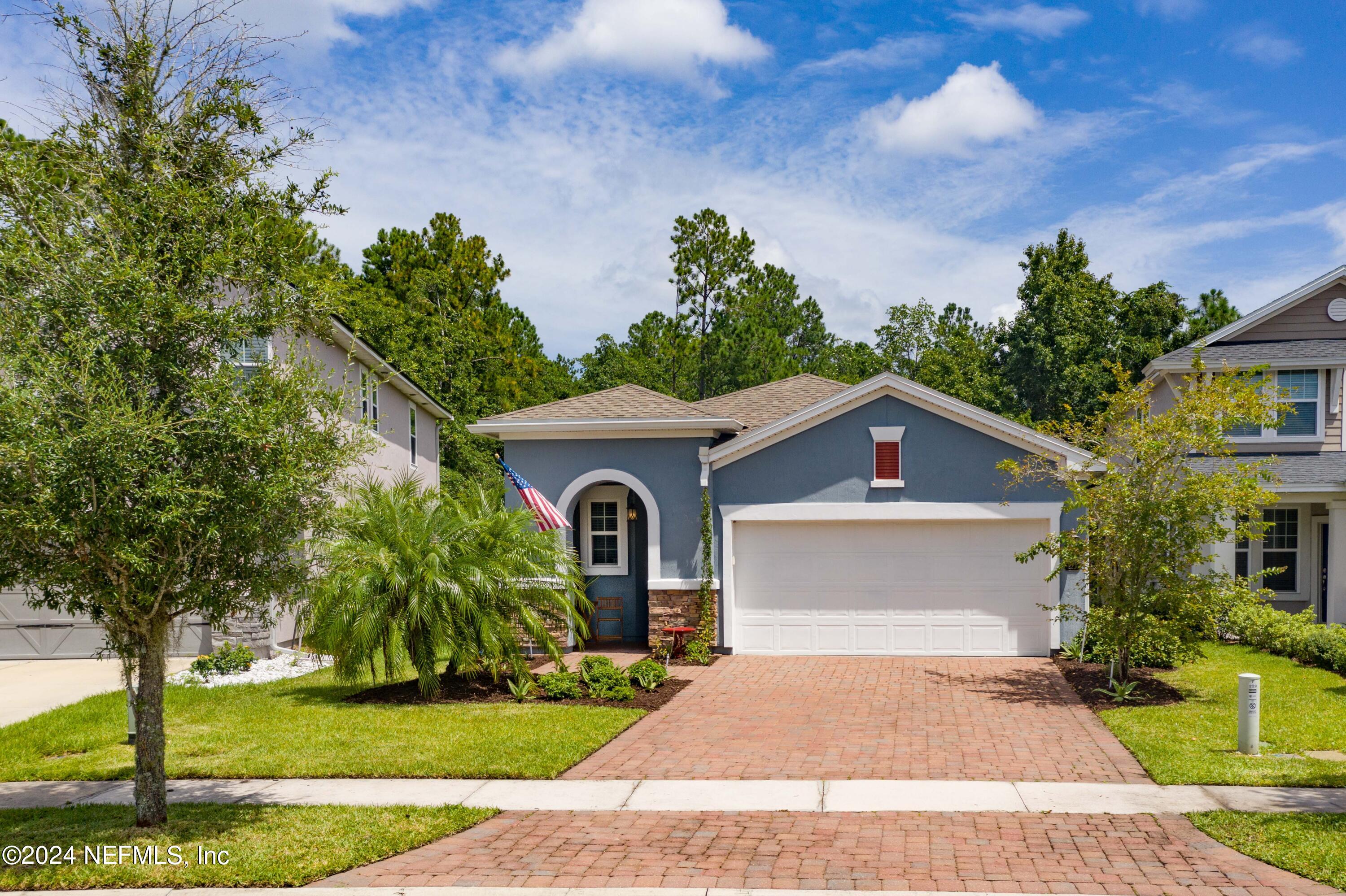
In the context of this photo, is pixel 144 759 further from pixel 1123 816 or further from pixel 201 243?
pixel 1123 816

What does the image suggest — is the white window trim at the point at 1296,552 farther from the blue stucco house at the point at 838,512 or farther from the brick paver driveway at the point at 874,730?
the brick paver driveway at the point at 874,730

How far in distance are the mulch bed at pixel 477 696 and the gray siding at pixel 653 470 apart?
3.55m

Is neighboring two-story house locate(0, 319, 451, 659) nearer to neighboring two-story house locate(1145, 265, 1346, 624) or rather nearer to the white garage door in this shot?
the white garage door

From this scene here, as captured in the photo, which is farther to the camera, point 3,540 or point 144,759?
point 144,759

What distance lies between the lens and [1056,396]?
3441cm

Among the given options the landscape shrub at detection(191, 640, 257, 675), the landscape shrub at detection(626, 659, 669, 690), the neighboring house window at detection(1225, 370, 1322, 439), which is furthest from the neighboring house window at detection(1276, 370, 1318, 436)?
the landscape shrub at detection(191, 640, 257, 675)

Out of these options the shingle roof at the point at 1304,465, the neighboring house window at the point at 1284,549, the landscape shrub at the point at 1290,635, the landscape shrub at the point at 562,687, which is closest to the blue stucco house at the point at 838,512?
the landscape shrub at the point at 1290,635

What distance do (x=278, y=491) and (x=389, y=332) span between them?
32.6m

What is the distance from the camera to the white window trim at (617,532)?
63.3ft

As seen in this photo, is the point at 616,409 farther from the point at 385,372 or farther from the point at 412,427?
the point at 412,427

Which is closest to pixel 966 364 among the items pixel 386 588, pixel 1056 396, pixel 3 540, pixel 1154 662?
pixel 1056 396

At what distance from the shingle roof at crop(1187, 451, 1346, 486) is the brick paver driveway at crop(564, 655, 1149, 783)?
255 inches

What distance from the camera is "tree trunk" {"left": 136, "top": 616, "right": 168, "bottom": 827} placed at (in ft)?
25.6

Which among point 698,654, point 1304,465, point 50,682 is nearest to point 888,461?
point 698,654
